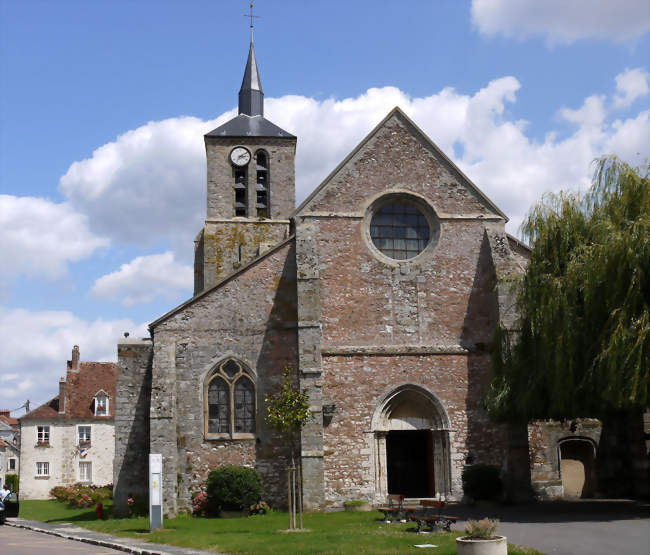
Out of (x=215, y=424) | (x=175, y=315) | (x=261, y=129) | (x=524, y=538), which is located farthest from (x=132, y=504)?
(x=261, y=129)

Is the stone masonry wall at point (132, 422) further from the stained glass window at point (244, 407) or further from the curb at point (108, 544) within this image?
the stained glass window at point (244, 407)

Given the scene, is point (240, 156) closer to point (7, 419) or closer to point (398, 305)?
point (398, 305)

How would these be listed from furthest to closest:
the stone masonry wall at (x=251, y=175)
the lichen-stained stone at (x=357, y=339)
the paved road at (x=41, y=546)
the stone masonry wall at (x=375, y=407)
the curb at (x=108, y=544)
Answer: the stone masonry wall at (x=251, y=175) < the lichen-stained stone at (x=357, y=339) < the stone masonry wall at (x=375, y=407) < the paved road at (x=41, y=546) < the curb at (x=108, y=544)

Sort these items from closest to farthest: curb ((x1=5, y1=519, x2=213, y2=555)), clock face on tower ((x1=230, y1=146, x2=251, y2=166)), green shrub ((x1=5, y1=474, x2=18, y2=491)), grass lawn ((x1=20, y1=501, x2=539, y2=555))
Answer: grass lawn ((x1=20, y1=501, x2=539, y2=555)), curb ((x1=5, y1=519, x2=213, y2=555)), clock face on tower ((x1=230, y1=146, x2=251, y2=166)), green shrub ((x1=5, y1=474, x2=18, y2=491))

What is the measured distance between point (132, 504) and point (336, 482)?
580 centimetres

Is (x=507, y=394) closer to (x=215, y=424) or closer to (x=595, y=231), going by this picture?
(x=595, y=231)

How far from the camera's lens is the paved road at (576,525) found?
468 inches

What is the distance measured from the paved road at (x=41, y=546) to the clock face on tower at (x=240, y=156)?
18605 mm

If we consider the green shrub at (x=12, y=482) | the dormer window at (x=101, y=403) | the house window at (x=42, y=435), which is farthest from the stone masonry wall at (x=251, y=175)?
the green shrub at (x=12, y=482)

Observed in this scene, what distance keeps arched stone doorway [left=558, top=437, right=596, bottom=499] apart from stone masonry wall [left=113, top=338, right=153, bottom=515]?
12.4 metres

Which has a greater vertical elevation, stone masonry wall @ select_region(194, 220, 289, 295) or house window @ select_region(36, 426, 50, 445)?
stone masonry wall @ select_region(194, 220, 289, 295)

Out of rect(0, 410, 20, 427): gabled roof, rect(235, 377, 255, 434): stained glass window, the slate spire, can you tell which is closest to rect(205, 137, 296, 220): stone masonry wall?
the slate spire

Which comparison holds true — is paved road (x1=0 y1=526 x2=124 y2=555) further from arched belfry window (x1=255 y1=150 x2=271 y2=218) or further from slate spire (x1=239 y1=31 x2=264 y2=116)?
slate spire (x1=239 y1=31 x2=264 y2=116)

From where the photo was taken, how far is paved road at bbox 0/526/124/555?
46.1 ft
